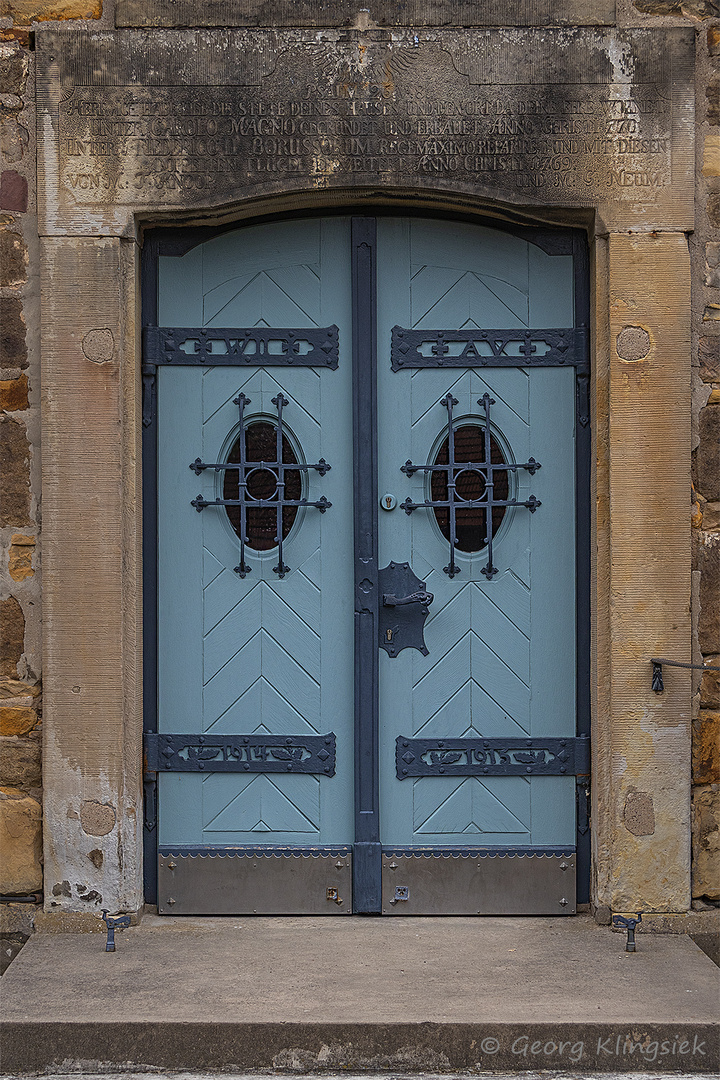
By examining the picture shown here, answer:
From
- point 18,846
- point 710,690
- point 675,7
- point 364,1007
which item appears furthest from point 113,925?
point 675,7

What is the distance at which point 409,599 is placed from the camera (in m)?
3.87

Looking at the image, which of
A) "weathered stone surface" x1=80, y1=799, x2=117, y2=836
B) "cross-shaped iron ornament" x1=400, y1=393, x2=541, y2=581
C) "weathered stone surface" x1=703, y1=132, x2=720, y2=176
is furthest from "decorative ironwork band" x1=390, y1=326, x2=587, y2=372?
"weathered stone surface" x1=80, y1=799, x2=117, y2=836

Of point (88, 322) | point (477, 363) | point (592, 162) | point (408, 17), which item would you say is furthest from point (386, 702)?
point (408, 17)

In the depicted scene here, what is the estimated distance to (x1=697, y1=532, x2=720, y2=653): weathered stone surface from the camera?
3.72 m

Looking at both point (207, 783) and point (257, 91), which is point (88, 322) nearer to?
point (257, 91)

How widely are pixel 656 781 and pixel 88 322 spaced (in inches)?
106

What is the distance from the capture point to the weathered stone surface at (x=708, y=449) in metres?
3.72

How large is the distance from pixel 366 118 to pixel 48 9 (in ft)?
4.08

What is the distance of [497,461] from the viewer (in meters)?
3.94

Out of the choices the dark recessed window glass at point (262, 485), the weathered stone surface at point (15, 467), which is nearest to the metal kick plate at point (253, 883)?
the dark recessed window glass at point (262, 485)

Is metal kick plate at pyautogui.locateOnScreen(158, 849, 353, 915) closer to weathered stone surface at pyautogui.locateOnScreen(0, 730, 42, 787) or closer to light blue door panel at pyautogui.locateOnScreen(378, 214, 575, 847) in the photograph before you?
light blue door panel at pyautogui.locateOnScreen(378, 214, 575, 847)

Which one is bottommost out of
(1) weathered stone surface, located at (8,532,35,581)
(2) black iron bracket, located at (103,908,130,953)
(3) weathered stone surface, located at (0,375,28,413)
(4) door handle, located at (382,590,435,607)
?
(2) black iron bracket, located at (103,908,130,953)

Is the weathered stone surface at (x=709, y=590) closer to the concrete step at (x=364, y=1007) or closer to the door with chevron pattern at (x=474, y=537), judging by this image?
the door with chevron pattern at (x=474, y=537)

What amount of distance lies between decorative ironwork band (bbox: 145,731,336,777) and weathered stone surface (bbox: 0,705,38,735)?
0.45 meters
